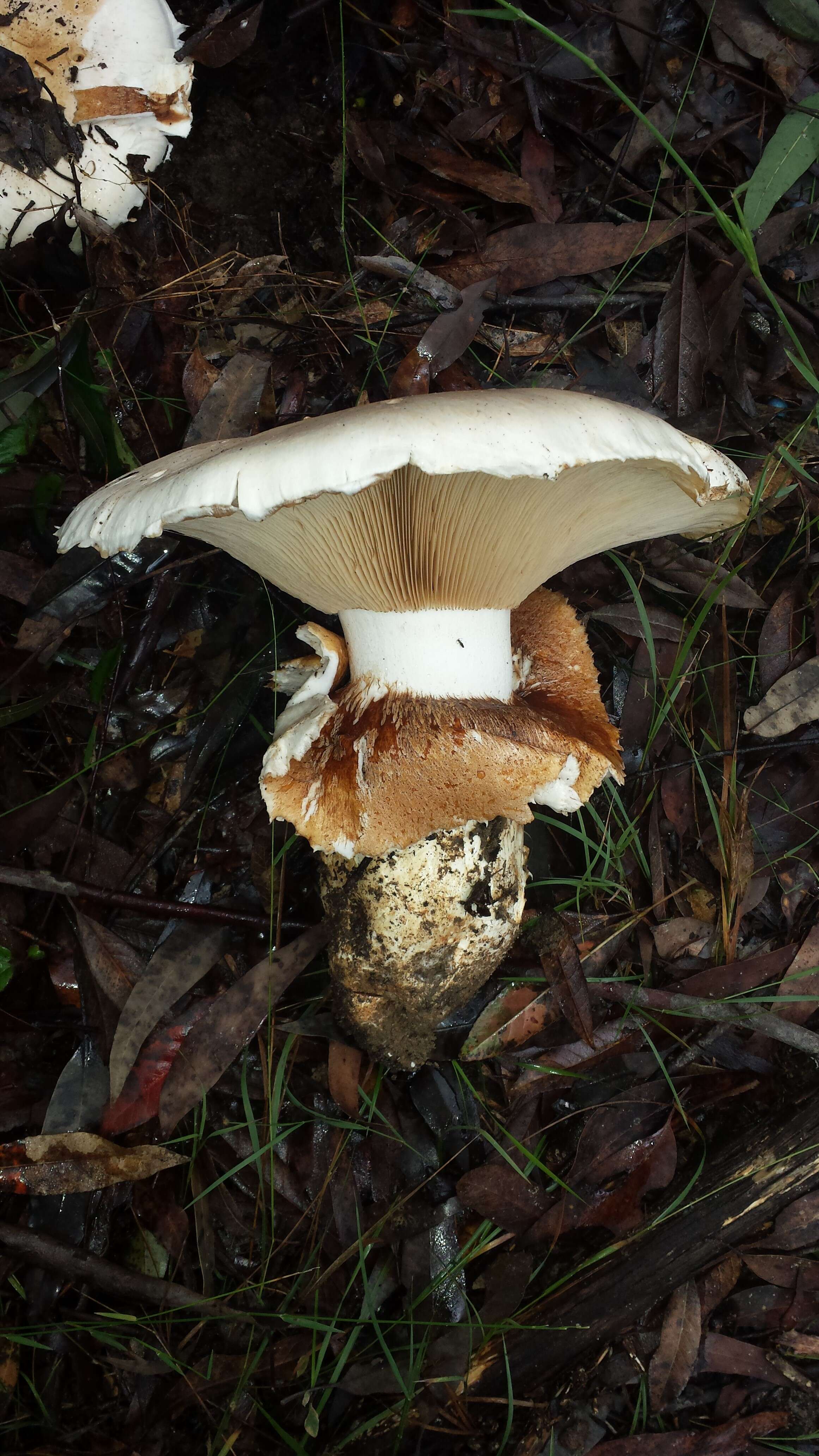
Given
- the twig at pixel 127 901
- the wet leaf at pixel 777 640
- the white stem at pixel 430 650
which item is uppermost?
the white stem at pixel 430 650

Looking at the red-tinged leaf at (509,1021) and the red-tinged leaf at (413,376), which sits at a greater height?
the red-tinged leaf at (413,376)

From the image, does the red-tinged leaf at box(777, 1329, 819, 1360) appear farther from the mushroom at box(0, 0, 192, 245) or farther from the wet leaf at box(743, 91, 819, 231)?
the mushroom at box(0, 0, 192, 245)

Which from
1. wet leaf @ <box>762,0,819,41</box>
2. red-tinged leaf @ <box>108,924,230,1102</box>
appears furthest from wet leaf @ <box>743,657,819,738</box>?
wet leaf @ <box>762,0,819,41</box>

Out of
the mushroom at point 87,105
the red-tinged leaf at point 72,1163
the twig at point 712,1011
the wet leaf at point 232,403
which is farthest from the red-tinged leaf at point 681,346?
the red-tinged leaf at point 72,1163

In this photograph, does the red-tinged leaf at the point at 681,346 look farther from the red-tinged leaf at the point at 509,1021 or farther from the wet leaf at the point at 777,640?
the red-tinged leaf at the point at 509,1021

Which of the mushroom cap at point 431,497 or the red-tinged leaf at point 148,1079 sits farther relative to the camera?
the red-tinged leaf at point 148,1079

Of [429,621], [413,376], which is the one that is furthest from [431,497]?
[413,376]

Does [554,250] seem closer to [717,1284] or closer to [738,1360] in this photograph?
[717,1284]
